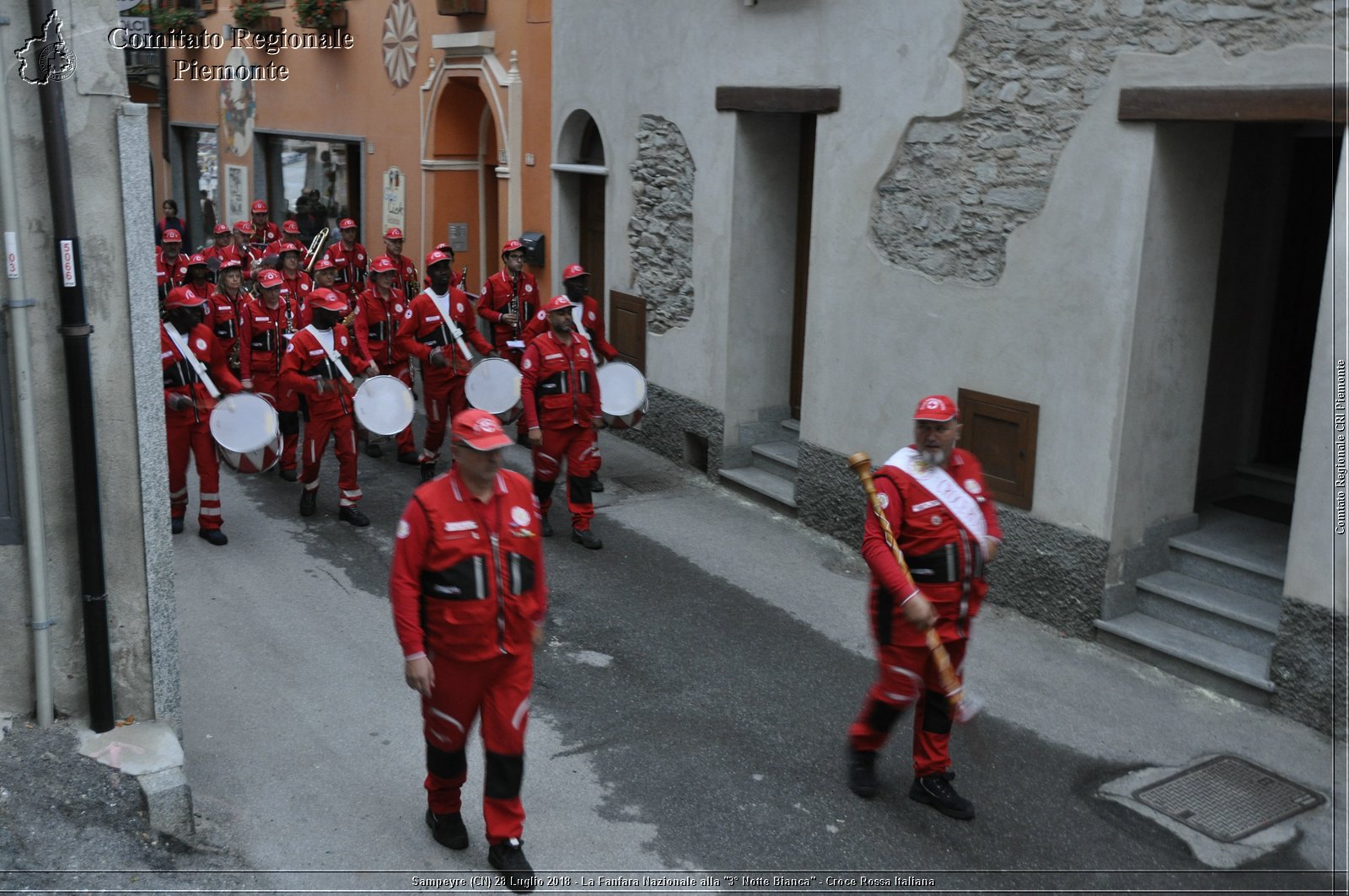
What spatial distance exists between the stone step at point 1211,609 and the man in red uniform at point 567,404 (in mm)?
3955

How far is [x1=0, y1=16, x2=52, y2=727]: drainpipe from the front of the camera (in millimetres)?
5023

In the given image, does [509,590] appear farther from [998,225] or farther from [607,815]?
[998,225]

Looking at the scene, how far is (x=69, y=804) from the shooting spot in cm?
511

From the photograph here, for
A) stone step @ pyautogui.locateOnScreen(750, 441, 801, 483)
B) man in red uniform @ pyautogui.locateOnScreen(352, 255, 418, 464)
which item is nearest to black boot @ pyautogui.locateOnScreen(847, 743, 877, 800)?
stone step @ pyautogui.locateOnScreen(750, 441, 801, 483)

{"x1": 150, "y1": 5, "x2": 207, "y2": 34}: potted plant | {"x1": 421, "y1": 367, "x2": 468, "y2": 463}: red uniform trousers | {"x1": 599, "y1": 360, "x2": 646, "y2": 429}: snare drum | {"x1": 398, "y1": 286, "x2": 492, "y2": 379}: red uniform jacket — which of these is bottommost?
{"x1": 421, "y1": 367, "x2": 468, "y2": 463}: red uniform trousers

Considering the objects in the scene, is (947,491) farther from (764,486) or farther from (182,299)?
(182,299)

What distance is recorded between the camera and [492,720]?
16.9 feet

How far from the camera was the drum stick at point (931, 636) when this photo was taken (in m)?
5.52

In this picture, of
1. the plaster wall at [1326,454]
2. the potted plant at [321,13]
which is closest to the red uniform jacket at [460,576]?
the plaster wall at [1326,454]

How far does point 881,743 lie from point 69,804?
3424 mm

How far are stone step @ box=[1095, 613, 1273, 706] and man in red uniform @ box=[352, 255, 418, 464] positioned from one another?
6.56 metres

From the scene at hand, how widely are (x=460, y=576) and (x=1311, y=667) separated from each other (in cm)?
459

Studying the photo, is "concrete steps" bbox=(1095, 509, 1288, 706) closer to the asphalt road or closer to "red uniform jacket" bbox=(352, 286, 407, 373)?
the asphalt road

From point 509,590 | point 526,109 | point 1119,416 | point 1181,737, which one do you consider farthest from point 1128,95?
point 526,109
